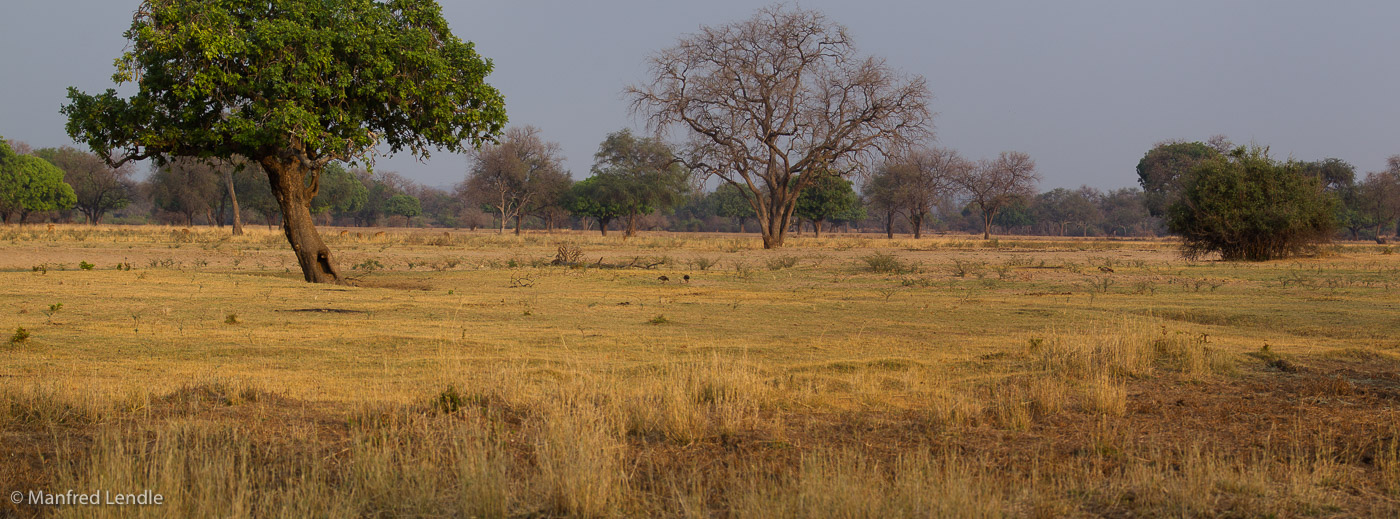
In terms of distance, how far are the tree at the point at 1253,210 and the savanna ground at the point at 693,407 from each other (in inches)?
673

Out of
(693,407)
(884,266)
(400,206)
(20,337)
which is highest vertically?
(400,206)

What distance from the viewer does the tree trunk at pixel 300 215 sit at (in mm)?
18453

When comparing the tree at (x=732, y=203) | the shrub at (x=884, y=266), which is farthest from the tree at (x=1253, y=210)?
the tree at (x=732, y=203)

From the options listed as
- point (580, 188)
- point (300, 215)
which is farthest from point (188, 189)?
point (300, 215)

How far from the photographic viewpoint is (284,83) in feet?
51.9

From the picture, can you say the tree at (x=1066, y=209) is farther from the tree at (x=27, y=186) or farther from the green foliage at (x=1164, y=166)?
the tree at (x=27, y=186)

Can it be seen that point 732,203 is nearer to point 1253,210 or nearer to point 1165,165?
point 1165,165

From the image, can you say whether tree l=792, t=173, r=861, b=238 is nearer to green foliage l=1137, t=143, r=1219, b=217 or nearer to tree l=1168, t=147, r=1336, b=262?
green foliage l=1137, t=143, r=1219, b=217

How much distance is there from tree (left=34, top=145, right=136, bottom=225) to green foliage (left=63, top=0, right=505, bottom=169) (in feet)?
214

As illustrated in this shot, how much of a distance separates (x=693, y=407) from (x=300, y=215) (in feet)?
48.3

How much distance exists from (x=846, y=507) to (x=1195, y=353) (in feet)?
19.4

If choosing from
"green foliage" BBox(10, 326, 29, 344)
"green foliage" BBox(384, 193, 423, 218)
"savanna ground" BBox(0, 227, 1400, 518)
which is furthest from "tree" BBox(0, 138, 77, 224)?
"green foliage" BBox(10, 326, 29, 344)

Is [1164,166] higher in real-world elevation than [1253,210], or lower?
higher

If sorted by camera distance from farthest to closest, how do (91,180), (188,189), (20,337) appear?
(91,180) < (188,189) < (20,337)
